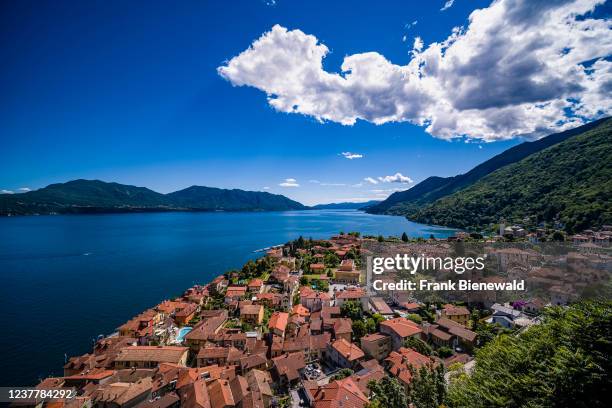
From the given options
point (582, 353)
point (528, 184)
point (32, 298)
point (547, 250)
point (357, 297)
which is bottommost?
point (32, 298)

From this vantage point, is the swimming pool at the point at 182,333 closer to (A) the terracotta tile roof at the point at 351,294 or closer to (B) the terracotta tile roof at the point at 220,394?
(B) the terracotta tile roof at the point at 220,394

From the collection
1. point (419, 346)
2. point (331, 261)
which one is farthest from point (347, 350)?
point (331, 261)

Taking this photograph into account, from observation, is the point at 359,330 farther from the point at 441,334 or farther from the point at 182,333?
the point at 182,333

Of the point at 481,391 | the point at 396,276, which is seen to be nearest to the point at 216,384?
the point at 481,391

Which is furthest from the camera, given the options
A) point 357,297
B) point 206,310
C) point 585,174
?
point 585,174

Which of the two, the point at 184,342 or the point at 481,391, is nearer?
the point at 481,391

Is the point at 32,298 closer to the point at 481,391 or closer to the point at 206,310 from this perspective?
the point at 206,310

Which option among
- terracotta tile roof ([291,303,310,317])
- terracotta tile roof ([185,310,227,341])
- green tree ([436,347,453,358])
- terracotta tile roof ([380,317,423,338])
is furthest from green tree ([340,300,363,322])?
terracotta tile roof ([185,310,227,341])
